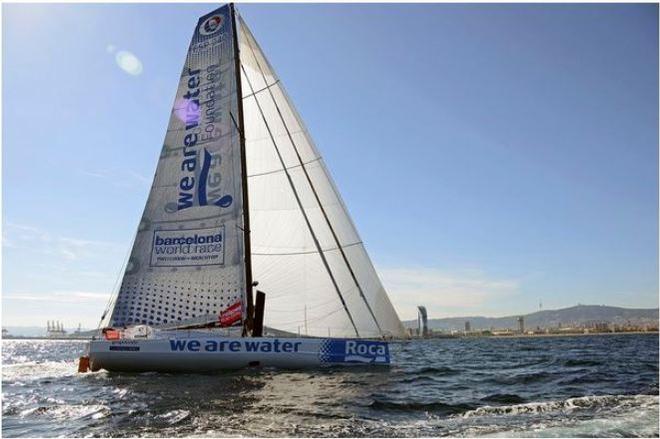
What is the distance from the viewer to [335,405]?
11078 millimetres

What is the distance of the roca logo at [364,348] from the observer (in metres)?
17.0

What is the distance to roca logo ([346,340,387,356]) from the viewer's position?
17000 millimetres

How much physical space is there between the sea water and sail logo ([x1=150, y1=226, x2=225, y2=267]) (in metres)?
4.50

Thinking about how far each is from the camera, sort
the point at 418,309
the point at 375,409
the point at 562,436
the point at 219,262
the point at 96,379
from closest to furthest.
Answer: the point at 562,436
the point at 375,409
the point at 96,379
the point at 219,262
the point at 418,309

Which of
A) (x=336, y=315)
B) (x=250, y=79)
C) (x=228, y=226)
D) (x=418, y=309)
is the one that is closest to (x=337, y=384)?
(x=336, y=315)

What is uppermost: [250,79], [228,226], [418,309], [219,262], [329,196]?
[250,79]

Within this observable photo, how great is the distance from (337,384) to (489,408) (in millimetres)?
4524

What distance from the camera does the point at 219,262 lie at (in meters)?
19.3

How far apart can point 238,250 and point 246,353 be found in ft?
13.8

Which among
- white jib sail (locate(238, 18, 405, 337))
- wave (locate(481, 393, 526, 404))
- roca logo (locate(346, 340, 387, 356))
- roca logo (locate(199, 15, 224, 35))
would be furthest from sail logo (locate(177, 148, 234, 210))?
wave (locate(481, 393, 526, 404))

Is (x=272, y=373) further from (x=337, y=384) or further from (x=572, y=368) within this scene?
(x=572, y=368)

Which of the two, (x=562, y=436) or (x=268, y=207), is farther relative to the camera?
(x=268, y=207)

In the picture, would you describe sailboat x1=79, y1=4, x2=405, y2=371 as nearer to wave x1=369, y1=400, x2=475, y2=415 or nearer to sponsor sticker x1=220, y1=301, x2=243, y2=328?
sponsor sticker x1=220, y1=301, x2=243, y2=328

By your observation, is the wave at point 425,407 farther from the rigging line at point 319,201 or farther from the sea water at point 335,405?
the rigging line at point 319,201
